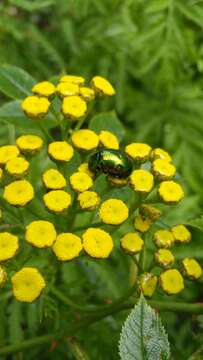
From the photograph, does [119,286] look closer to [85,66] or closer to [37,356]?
[37,356]

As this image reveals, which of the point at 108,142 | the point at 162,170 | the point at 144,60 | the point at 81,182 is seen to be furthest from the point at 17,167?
the point at 144,60

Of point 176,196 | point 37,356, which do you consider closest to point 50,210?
point 176,196

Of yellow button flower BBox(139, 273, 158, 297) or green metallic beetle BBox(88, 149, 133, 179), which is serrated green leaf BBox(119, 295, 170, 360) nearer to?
yellow button flower BBox(139, 273, 158, 297)

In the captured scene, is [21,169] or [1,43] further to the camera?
[1,43]

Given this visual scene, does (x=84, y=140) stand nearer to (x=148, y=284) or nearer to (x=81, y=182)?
(x=81, y=182)

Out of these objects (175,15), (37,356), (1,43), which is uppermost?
(175,15)

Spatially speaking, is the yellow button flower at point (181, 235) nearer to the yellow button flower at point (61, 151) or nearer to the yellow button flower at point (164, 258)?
the yellow button flower at point (164, 258)

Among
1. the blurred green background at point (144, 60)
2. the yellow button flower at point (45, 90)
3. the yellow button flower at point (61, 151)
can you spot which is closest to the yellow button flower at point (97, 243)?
the yellow button flower at point (61, 151)
